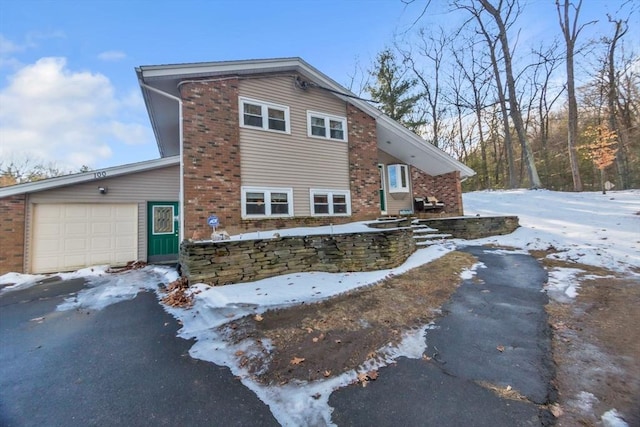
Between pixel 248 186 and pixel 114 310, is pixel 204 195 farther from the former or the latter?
pixel 114 310

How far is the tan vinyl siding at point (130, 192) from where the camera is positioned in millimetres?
8742

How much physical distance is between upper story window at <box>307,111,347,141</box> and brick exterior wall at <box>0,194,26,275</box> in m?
9.24

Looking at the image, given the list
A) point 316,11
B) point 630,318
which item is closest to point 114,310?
point 630,318

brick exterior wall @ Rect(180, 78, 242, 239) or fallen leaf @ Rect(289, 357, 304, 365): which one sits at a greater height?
brick exterior wall @ Rect(180, 78, 242, 239)

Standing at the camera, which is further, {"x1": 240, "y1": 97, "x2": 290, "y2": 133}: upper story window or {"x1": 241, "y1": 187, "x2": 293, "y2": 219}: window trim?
{"x1": 240, "y1": 97, "x2": 290, "y2": 133}: upper story window

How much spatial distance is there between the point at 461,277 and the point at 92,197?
37.3ft

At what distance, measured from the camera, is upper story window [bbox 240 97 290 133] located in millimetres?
8680

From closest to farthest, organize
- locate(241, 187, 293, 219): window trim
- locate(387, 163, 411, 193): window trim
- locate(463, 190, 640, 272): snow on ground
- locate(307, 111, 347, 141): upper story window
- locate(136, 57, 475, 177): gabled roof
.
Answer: locate(463, 190, 640, 272): snow on ground < locate(136, 57, 475, 177): gabled roof < locate(241, 187, 293, 219): window trim < locate(307, 111, 347, 141): upper story window < locate(387, 163, 411, 193): window trim

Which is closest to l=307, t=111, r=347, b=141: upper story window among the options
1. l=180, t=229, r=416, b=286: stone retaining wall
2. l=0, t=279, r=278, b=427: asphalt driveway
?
l=180, t=229, r=416, b=286: stone retaining wall

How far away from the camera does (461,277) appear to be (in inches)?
244

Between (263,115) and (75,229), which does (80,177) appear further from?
(263,115)

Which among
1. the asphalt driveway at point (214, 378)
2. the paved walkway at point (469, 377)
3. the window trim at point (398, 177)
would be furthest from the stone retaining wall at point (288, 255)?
the window trim at point (398, 177)

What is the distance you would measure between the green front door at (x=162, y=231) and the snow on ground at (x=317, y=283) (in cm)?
117

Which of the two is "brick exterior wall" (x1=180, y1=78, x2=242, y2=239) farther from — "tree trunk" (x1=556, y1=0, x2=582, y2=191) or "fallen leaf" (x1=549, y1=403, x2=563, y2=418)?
"tree trunk" (x1=556, y1=0, x2=582, y2=191)
